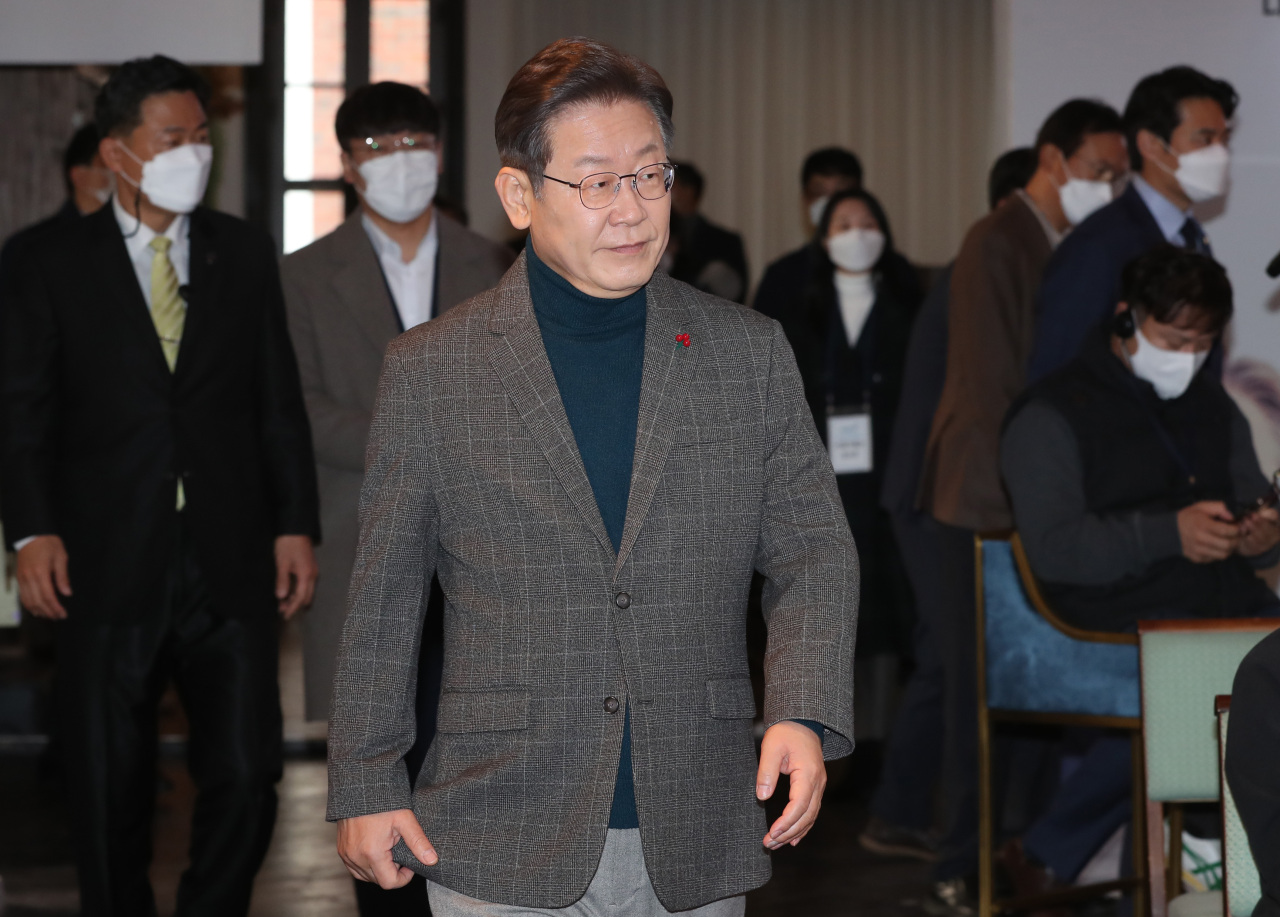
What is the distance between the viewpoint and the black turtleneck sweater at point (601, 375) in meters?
1.72

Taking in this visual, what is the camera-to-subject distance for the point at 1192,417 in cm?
346

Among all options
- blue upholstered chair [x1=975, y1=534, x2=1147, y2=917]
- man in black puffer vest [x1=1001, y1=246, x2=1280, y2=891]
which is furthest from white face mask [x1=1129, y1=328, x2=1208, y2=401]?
blue upholstered chair [x1=975, y1=534, x2=1147, y2=917]

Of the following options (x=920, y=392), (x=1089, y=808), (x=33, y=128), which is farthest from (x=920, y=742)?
(x=33, y=128)

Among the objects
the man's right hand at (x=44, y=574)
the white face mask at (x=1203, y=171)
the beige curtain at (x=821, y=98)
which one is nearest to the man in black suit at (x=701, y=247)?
the beige curtain at (x=821, y=98)

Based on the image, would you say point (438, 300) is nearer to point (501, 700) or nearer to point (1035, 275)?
point (1035, 275)

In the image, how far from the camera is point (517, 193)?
1.76 meters

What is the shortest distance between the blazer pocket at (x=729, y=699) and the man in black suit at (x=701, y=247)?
12.9 feet

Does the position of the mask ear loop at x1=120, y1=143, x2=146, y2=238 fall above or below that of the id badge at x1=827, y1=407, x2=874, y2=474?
above

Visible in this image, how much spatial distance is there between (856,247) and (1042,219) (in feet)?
2.58

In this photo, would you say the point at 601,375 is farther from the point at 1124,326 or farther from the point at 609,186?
the point at 1124,326

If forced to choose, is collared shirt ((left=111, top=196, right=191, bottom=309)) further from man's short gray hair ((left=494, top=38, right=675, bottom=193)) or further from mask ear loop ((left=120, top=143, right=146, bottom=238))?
man's short gray hair ((left=494, top=38, right=675, bottom=193))

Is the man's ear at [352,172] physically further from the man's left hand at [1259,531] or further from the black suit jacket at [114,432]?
the man's left hand at [1259,531]

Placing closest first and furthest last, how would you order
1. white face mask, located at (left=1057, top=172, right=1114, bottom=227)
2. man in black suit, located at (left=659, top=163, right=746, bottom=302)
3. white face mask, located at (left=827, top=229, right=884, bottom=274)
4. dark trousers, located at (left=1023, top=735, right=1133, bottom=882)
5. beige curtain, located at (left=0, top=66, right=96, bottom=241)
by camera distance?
dark trousers, located at (left=1023, top=735, right=1133, bottom=882), white face mask, located at (left=1057, top=172, right=1114, bottom=227), white face mask, located at (left=827, top=229, right=884, bottom=274), man in black suit, located at (left=659, top=163, right=746, bottom=302), beige curtain, located at (left=0, top=66, right=96, bottom=241)

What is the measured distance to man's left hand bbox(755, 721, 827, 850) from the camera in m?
1.57
